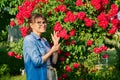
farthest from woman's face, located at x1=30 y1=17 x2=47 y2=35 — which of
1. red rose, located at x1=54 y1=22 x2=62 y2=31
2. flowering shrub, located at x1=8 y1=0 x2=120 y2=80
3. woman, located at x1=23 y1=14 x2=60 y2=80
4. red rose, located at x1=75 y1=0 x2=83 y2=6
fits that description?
red rose, located at x1=75 y1=0 x2=83 y2=6

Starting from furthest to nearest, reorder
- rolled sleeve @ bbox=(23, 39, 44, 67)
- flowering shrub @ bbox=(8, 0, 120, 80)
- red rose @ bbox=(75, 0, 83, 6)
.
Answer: red rose @ bbox=(75, 0, 83, 6) → flowering shrub @ bbox=(8, 0, 120, 80) → rolled sleeve @ bbox=(23, 39, 44, 67)

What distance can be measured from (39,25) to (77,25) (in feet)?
8.93

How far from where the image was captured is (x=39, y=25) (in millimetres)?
4906

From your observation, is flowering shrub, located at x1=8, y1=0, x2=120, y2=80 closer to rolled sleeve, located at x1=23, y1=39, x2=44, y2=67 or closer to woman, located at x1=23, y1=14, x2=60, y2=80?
woman, located at x1=23, y1=14, x2=60, y2=80

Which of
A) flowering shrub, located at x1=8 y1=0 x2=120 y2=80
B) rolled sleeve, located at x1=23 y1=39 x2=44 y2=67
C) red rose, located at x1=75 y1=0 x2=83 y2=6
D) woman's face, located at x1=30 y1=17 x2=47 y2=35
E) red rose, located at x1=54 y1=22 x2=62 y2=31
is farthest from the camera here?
red rose, located at x1=75 y1=0 x2=83 y2=6

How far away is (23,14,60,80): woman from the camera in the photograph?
4.70 meters

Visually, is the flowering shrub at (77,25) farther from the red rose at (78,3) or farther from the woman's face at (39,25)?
the woman's face at (39,25)

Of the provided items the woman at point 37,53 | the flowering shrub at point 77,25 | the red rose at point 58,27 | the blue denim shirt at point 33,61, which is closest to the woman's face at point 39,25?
the woman at point 37,53

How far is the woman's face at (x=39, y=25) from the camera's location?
4910 mm

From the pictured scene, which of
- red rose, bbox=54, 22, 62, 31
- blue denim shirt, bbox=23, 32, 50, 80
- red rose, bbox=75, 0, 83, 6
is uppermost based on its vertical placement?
red rose, bbox=75, 0, 83, 6

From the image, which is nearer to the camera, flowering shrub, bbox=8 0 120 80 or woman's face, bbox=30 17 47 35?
woman's face, bbox=30 17 47 35

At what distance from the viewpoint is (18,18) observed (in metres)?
7.44

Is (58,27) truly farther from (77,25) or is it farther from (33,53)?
(33,53)

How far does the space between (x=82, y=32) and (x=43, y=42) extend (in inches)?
109
